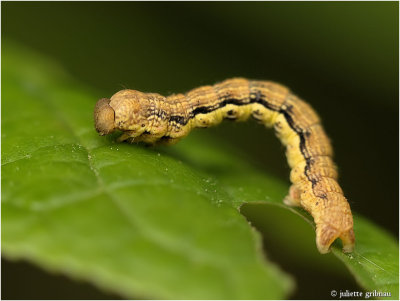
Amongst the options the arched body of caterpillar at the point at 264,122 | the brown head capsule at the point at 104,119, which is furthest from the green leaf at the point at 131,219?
the arched body of caterpillar at the point at 264,122

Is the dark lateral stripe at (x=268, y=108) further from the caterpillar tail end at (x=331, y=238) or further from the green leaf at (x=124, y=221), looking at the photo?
the green leaf at (x=124, y=221)

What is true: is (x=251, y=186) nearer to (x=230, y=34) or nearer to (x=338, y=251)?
(x=338, y=251)

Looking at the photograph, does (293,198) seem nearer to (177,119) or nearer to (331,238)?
(331,238)

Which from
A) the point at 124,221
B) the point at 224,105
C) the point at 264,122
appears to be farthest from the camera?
the point at 264,122

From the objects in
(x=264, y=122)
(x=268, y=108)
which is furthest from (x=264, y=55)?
(x=268, y=108)

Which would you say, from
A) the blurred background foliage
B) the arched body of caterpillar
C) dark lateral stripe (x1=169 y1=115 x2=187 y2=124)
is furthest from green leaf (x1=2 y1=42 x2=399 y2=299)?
the blurred background foliage
